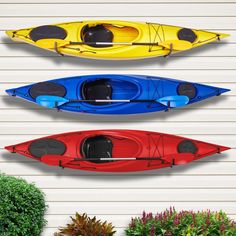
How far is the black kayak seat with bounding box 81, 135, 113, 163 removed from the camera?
15.9ft

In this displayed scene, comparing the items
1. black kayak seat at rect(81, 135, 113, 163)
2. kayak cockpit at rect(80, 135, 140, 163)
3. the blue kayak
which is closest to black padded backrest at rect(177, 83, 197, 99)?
the blue kayak

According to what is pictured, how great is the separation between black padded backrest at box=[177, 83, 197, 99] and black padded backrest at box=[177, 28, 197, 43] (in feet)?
1.54

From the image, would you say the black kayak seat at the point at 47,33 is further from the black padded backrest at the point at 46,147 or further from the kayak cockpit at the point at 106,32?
the black padded backrest at the point at 46,147

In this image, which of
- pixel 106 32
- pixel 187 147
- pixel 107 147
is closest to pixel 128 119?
pixel 107 147

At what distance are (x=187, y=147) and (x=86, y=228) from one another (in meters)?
1.31

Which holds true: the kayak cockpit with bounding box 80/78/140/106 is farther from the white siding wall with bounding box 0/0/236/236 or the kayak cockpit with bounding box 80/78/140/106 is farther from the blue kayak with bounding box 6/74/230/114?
the white siding wall with bounding box 0/0/236/236

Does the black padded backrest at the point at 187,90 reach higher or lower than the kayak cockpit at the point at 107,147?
higher

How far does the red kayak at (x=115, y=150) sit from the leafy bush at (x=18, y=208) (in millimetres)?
421

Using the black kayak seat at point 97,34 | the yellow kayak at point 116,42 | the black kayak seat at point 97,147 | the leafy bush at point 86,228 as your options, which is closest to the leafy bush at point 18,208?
the leafy bush at point 86,228

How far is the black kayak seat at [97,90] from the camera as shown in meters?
4.92

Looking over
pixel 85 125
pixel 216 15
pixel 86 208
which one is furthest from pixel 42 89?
pixel 216 15

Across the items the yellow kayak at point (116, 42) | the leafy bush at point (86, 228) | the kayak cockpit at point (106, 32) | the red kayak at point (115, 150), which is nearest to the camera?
the leafy bush at point (86, 228)

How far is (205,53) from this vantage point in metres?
5.04

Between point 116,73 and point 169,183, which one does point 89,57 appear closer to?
point 116,73
